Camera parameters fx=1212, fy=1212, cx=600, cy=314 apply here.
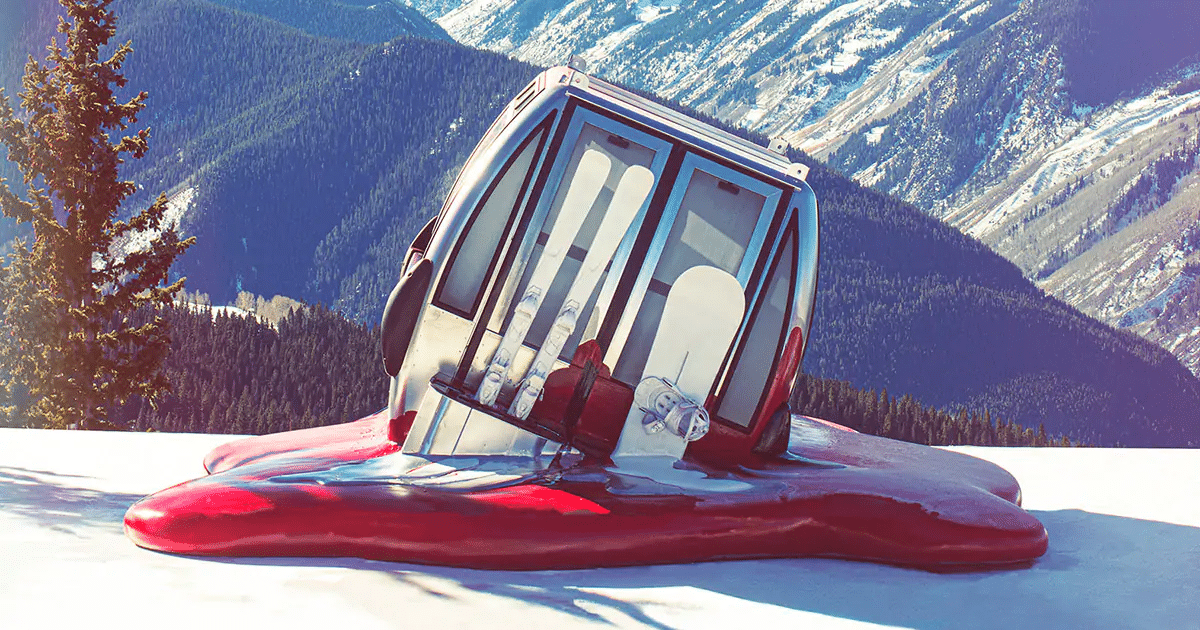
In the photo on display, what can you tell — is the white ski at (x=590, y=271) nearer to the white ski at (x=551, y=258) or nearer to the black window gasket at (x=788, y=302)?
the white ski at (x=551, y=258)

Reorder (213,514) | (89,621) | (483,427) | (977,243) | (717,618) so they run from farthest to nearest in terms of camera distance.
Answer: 1. (977,243)
2. (483,427)
3. (213,514)
4. (717,618)
5. (89,621)

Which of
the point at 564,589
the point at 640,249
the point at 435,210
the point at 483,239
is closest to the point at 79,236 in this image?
the point at 483,239

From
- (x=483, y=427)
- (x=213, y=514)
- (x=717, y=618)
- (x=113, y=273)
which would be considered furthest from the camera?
(x=113, y=273)

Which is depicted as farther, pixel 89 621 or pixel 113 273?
pixel 113 273

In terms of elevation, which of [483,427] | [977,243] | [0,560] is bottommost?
[0,560]

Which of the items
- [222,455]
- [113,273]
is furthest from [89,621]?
[113,273]

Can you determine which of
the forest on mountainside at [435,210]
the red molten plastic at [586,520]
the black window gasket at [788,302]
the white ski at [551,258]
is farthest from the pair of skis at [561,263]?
the forest on mountainside at [435,210]

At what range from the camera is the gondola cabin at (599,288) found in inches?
237

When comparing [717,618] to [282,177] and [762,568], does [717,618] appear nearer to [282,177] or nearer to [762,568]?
[762,568]

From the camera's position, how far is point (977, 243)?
179500 mm

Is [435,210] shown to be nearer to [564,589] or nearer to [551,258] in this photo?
[551,258]

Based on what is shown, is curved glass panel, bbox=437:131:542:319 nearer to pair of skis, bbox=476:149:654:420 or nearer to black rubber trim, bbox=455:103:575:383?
black rubber trim, bbox=455:103:575:383

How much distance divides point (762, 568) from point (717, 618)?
0.89 metres

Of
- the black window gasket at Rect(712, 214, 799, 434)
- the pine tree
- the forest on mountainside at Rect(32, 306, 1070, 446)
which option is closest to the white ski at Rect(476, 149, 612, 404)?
the black window gasket at Rect(712, 214, 799, 434)
